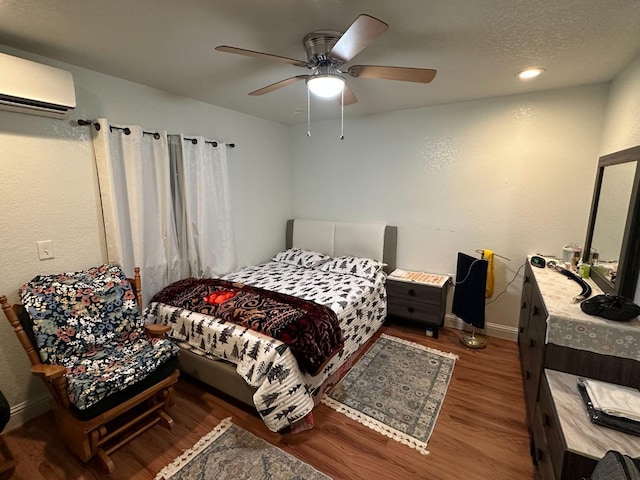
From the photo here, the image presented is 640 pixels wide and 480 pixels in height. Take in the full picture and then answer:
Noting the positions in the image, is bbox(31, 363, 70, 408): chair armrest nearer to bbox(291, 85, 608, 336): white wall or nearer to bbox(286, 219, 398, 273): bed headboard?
bbox(286, 219, 398, 273): bed headboard

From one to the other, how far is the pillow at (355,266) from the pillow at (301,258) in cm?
11

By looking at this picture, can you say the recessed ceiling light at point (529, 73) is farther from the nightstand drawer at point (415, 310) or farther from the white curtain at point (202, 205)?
the white curtain at point (202, 205)

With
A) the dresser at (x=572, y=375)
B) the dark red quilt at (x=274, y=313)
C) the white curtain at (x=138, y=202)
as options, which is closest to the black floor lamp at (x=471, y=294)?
the dresser at (x=572, y=375)

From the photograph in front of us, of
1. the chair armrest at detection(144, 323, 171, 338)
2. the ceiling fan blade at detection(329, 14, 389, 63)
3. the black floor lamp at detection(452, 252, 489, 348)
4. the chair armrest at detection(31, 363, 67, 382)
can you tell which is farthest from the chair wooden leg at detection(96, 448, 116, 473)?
the black floor lamp at detection(452, 252, 489, 348)

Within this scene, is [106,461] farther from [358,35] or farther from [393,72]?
[393,72]

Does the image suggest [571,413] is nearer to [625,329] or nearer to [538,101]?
[625,329]

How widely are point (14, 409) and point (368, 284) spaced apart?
287cm

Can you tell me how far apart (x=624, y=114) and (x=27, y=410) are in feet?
15.2

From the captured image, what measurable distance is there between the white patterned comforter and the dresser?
1.29 meters

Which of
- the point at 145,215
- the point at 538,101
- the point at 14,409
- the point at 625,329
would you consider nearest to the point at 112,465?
the point at 14,409

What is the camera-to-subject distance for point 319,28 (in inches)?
64.1

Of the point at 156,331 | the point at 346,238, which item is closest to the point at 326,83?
the point at 156,331

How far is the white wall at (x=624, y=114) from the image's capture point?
185 cm

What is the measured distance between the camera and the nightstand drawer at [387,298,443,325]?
10.1ft
